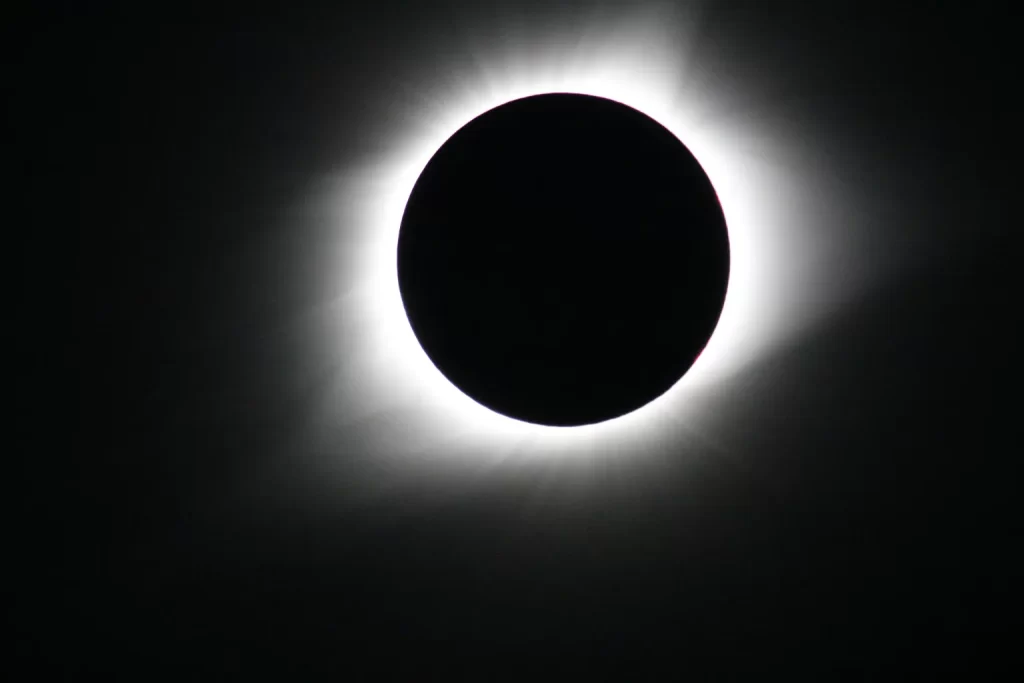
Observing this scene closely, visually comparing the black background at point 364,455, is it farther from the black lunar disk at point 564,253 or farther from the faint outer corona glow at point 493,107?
the black lunar disk at point 564,253

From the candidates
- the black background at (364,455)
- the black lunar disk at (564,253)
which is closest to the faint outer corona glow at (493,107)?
the black background at (364,455)

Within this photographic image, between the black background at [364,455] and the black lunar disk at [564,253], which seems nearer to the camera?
the black lunar disk at [564,253]

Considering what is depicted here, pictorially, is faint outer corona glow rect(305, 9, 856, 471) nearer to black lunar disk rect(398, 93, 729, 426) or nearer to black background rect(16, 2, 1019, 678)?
black background rect(16, 2, 1019, 678)

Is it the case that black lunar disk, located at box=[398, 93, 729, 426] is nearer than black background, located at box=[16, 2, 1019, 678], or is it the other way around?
black lunar disk, located at box=[398, 93, 729, 426]

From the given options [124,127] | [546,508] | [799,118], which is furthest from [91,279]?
[799,118]

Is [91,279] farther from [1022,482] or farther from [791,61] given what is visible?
[1022,482]

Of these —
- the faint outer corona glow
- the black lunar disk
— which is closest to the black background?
the faint outer corona glow
